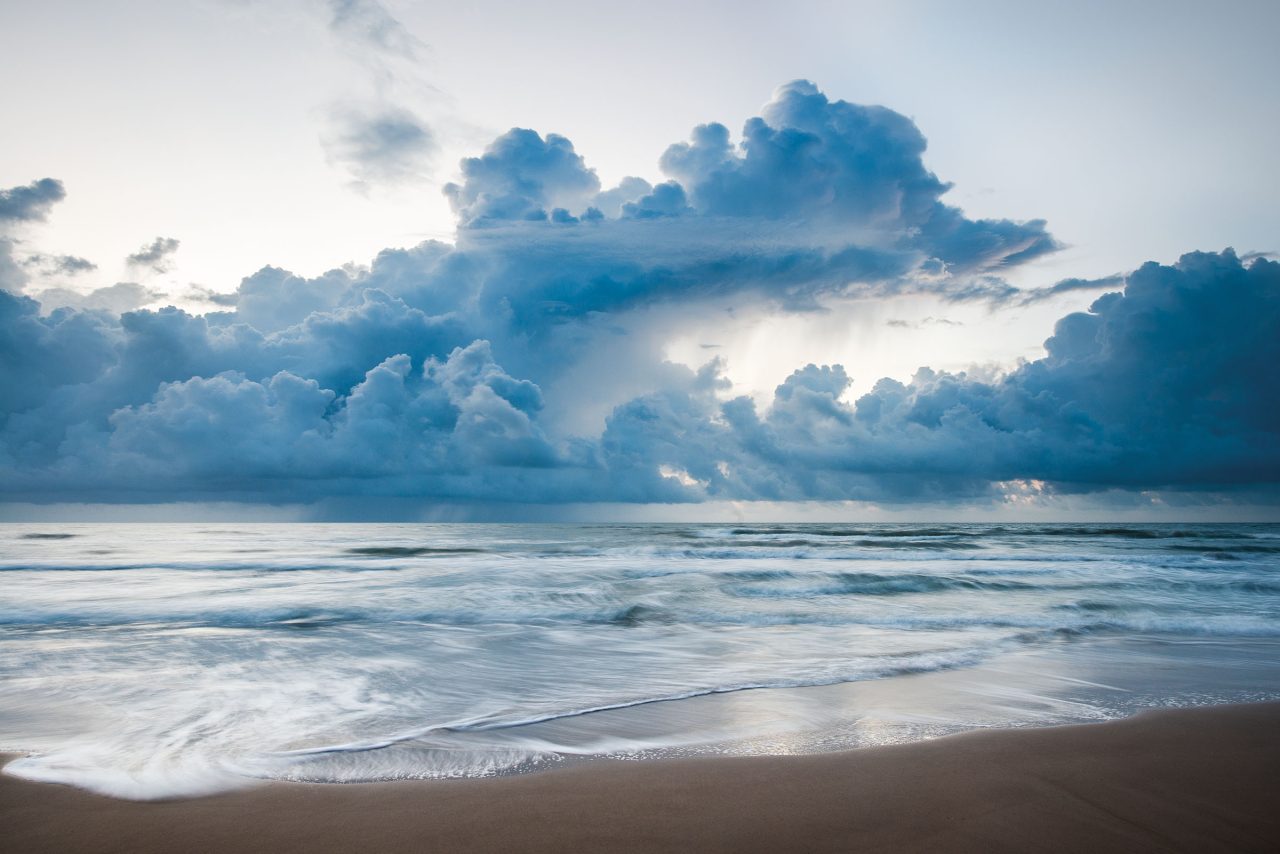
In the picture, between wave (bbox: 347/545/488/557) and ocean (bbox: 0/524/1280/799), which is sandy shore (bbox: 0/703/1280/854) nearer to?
ocean (bbox: 0/524/1280/799)

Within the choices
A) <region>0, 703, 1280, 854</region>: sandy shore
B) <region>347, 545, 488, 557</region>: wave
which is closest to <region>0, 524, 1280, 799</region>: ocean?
<region>0, 703, 1280, 854</region>: sandy shore

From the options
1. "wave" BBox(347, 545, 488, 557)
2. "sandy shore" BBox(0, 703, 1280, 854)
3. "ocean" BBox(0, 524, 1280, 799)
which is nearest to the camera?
"sandy shore" BBox(0, 703, 1280, 854)

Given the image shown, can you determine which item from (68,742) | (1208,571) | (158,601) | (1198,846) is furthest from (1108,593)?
(158,601)

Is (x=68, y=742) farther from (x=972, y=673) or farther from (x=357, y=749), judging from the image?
(x=972, y=673)

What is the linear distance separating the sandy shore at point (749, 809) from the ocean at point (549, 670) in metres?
0.33

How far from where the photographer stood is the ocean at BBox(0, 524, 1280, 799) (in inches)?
175

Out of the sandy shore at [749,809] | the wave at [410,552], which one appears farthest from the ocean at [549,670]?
the wave at [410,552]

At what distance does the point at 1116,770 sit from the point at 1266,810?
2.17ft

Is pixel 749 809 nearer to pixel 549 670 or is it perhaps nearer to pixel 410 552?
pixel 549 670

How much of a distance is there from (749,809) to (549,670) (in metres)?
4.31

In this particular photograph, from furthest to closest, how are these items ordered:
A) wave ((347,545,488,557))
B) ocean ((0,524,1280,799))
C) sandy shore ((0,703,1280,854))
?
wave ((347,545,488,557))
ocean ((0,524,1280,799))
sandy shore ((0,703,1280,854))

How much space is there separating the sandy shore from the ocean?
1.09 feet

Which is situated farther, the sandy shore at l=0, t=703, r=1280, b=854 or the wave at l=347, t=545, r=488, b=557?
the wave at l=347, t=545, r=488, b=557

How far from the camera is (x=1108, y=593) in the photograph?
1559 cm
